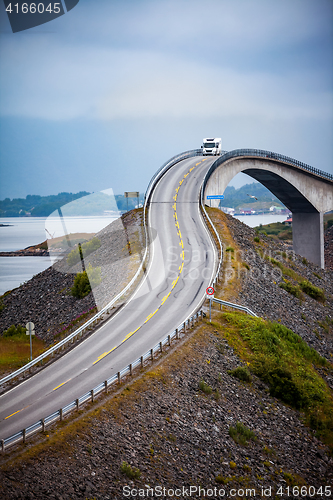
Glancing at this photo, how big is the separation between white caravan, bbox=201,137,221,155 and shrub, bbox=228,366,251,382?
156 ft

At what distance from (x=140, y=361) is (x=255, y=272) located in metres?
18.6

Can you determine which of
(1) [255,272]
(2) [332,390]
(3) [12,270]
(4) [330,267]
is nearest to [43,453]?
(2) [332,390]

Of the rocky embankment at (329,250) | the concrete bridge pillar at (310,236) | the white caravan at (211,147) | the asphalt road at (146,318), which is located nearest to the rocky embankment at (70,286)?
the asphalt road at (146,318)

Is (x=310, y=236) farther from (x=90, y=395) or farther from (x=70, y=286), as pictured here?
(x=90, y=395)

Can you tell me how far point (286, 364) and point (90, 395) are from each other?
1108 cm

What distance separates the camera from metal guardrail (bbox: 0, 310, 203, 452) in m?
12.7

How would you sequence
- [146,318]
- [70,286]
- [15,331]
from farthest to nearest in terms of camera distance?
[70,286], [15,331], [146,318]

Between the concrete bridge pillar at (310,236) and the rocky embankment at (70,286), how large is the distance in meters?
32.0

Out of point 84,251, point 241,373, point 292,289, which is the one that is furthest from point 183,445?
point 84,251

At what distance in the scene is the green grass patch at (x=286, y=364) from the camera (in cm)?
1884

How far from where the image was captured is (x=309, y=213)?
218 feet

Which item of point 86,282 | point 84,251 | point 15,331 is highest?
point 84,251

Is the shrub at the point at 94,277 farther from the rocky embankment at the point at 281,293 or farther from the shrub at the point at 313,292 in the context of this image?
the shrub at the point at 313,292

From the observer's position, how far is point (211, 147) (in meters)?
62.9
